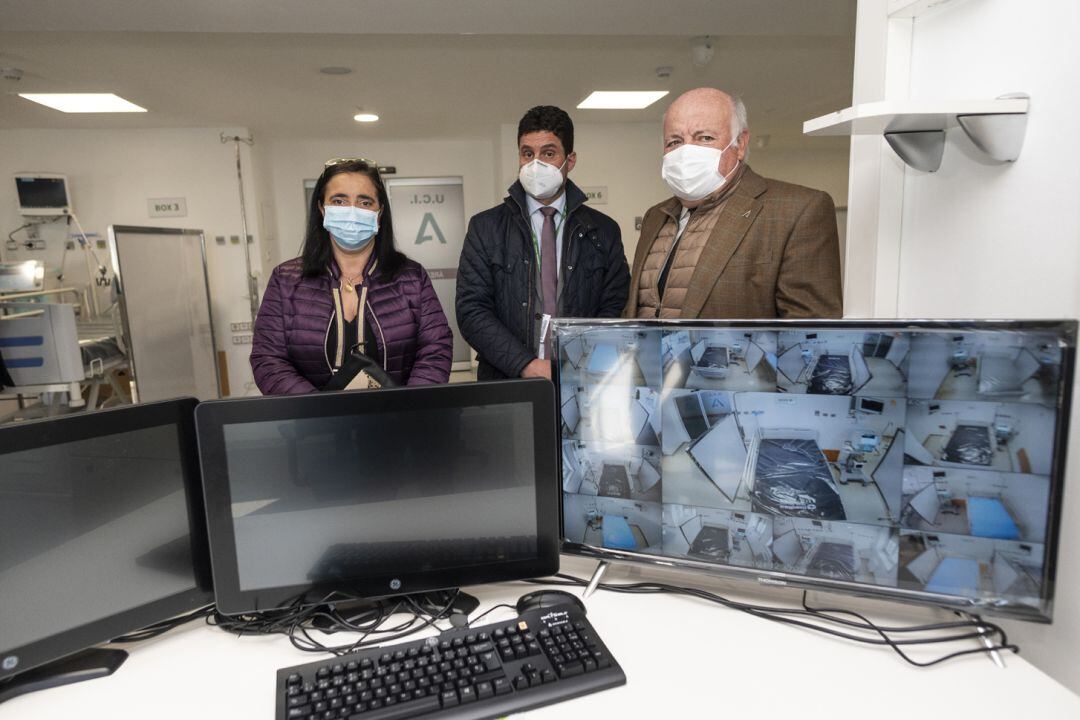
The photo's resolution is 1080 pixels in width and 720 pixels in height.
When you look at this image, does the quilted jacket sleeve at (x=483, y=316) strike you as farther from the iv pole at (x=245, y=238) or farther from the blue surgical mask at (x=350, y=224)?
the iv pole at (x=245, y=238)

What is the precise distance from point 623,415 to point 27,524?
0.90 meters

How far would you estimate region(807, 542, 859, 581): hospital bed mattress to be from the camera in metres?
0.96

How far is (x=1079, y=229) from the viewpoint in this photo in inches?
37.9

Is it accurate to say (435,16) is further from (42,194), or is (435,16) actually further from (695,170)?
(42,194)

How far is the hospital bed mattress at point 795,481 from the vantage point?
96 centimetres

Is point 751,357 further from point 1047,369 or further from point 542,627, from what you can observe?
point 542,627

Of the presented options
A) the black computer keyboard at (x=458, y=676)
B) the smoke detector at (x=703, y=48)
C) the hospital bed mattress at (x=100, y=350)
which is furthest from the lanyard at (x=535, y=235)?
the hospital bed mattress at (x=100, y=350)

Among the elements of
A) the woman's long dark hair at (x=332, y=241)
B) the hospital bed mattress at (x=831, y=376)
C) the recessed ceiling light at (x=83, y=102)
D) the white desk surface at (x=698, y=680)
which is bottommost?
the white desk surface at (x=698, y=680)

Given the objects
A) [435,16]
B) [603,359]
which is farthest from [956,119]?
[435,16]

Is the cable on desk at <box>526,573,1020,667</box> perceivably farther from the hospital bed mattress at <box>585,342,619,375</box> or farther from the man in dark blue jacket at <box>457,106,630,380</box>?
the man in dark blue jacket at <box>457,106,630,380</box>

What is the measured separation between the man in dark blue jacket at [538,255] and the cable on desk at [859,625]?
1129mm

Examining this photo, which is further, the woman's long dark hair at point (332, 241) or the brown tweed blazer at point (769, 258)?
the woman's long dark hair at point (332, 241)

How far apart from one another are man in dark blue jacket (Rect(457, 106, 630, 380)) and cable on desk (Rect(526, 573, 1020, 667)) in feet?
3.70

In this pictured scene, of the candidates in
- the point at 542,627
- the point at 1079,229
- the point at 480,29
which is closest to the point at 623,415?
the point at 542,627
